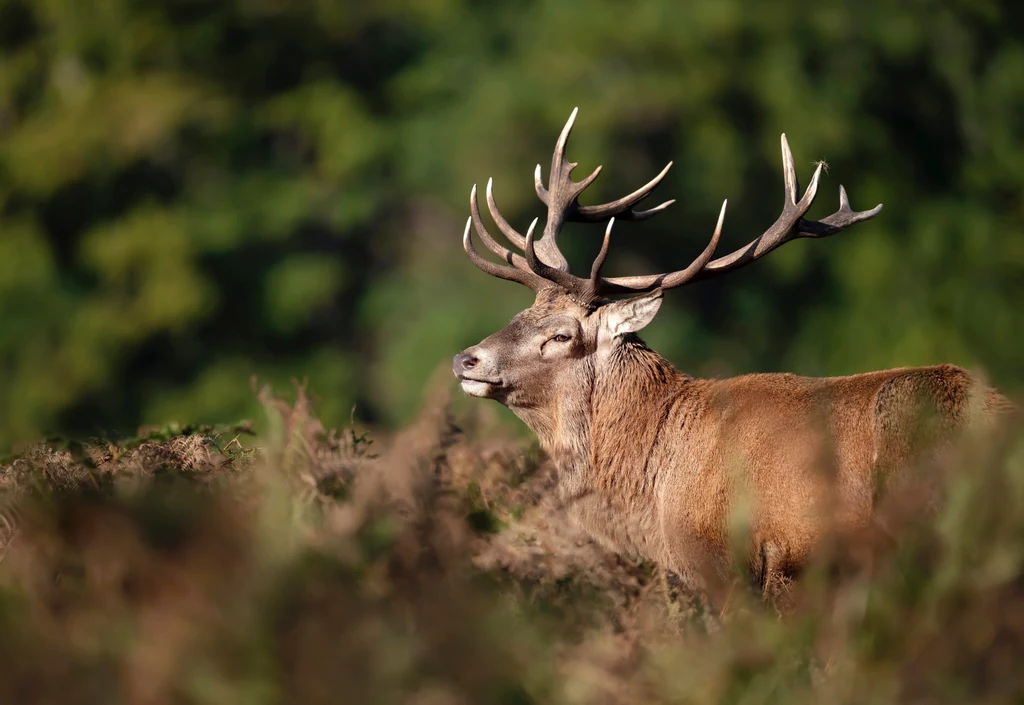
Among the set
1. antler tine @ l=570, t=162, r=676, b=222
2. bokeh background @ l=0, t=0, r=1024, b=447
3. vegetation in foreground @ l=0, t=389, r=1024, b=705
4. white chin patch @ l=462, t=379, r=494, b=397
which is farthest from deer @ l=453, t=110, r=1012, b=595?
bokeh background @ l=0, t=0, r=1024, b=447

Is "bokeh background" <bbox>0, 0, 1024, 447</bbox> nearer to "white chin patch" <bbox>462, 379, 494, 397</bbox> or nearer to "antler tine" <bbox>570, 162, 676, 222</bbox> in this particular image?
"antler tine" <bbox>570, 162, 676, 222</bbox>

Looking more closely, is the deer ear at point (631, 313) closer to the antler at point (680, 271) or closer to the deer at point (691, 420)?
the deer at point (691, 420)

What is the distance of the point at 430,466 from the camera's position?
5.22m

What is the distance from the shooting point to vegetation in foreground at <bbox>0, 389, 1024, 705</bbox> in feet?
12.1

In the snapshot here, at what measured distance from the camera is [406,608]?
13.5 ft

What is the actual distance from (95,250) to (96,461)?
76.1 feet

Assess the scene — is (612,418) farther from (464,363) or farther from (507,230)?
(507,230)

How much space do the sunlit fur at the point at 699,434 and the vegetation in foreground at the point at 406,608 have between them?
44 cm

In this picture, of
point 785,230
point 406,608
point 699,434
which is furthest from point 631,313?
point 406,608

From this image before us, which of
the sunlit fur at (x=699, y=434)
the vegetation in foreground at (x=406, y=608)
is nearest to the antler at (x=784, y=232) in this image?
the sunlit fur at (x=699, y=434)

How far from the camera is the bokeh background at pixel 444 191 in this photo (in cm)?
2655

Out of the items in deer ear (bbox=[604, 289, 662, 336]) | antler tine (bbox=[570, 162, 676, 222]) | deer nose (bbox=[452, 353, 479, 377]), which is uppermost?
antler tine (bbox=[570, 162, 676, 222])

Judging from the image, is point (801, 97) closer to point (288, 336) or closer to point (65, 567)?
point (288, 336)

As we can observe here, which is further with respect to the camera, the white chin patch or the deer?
the white chin patch
